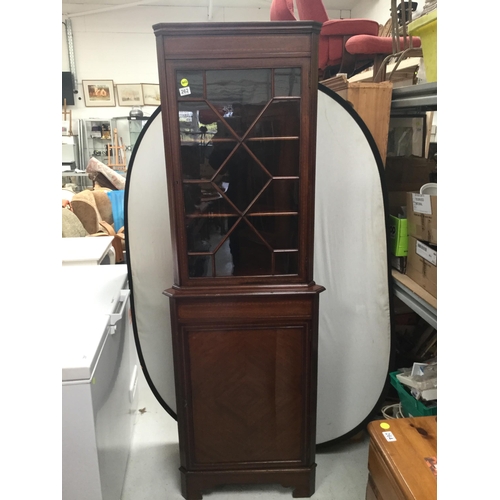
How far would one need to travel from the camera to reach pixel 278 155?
1.34 m

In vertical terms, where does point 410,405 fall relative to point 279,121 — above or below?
below

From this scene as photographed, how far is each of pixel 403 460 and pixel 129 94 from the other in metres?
6.29

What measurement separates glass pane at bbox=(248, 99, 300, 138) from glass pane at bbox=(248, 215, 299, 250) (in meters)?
0.26

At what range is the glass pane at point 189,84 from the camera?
1249 mm

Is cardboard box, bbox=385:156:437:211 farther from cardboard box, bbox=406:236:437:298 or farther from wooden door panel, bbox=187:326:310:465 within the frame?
wooden door panel, bbox=187:326:310:465

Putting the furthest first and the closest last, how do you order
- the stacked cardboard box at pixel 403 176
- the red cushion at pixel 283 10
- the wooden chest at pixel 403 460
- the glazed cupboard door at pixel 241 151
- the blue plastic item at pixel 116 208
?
the blue plastic item at pixel 116 208 < the red cushion at pixel 283 10 < the stacked cardboard box at pixel 403 176 < the glazed cupboard door at pixel 241 151 < the wooden chest at pixel 403 460

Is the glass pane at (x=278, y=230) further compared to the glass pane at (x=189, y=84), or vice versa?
the glass pane at (x=278, y=230)

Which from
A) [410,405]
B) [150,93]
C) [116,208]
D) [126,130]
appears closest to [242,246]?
[410,405]

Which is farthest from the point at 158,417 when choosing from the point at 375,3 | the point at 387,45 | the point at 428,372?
the point at 375,3

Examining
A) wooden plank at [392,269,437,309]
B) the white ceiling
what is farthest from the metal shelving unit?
the white ceiling

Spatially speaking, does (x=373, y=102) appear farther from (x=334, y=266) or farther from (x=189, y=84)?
(x=189, y=84)

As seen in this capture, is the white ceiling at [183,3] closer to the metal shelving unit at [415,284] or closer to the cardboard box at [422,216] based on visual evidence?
the metal shelving unit at [415,284]

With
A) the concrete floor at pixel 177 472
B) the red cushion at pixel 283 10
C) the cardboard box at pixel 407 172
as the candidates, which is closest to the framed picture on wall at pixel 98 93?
the red cushion at pixel 283 10

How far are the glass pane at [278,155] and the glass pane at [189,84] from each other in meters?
0.21
